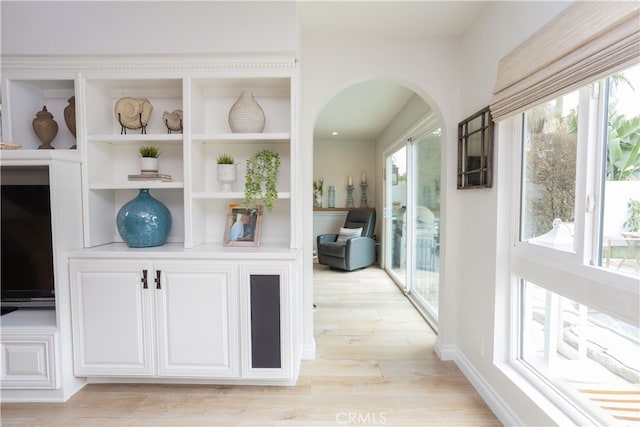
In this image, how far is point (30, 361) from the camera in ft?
6.05

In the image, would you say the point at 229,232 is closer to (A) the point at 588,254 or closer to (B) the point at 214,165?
(B) the point at 214,165

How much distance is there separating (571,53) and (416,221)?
2.83 m

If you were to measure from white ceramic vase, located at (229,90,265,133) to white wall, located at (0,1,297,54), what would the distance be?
0.31 m

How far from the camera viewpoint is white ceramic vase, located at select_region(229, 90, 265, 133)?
81.0 inches

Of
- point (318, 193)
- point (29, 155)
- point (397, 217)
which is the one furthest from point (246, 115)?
point (318, 193)

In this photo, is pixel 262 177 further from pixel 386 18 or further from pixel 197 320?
pixel 386 18

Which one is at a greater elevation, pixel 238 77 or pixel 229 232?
pixel 238 77

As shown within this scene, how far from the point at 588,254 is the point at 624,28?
840mm

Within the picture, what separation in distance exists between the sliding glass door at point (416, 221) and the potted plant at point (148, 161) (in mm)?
2401

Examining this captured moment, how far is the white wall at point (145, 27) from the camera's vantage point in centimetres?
191

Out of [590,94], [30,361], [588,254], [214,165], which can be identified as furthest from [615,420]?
[30,361]

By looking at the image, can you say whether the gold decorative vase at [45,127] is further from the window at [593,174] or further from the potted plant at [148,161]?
the window at [593,174]

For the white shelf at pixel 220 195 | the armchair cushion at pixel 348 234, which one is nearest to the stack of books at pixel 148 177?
the white shelf at pixel 220 195

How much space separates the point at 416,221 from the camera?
394 cm
